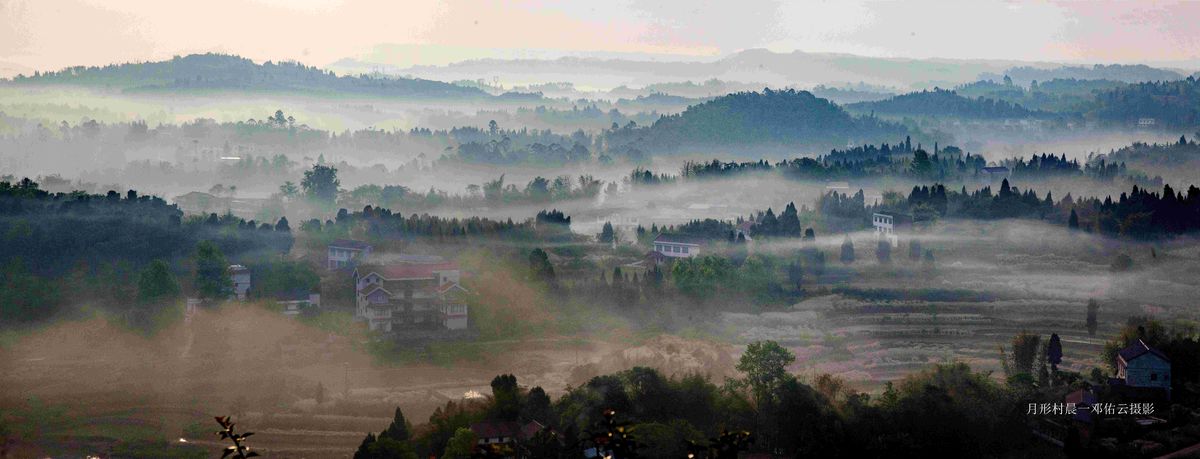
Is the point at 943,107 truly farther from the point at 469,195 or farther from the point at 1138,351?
the point at 1138,351

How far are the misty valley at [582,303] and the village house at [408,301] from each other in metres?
0.06

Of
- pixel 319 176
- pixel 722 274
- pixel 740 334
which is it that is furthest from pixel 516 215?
pixel 740 334

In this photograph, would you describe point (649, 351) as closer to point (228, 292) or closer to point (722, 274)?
point (722, 274)

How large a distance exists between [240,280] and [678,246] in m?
9.23

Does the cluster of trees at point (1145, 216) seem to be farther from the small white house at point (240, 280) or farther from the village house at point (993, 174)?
the small white house at point (240, 280)

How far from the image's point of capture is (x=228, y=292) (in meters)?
24.2

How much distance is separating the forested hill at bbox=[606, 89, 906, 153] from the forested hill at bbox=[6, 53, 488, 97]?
9304mm

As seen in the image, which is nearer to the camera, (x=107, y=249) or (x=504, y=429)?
(x=504, y=429)

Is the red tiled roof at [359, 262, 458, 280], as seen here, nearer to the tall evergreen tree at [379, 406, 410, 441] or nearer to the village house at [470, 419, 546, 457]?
the tall evergreen tree at [379, 406, 410, 441]

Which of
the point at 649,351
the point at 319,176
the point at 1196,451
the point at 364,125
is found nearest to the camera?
the point at 1196,451

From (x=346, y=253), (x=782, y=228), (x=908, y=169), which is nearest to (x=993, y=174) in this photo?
(x=908, y=169)

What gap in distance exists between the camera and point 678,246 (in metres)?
29.8

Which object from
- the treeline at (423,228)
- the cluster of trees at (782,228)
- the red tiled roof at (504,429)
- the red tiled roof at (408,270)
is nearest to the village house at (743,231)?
the cluster of trees at (782,228)

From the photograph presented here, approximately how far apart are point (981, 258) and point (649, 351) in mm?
10751
